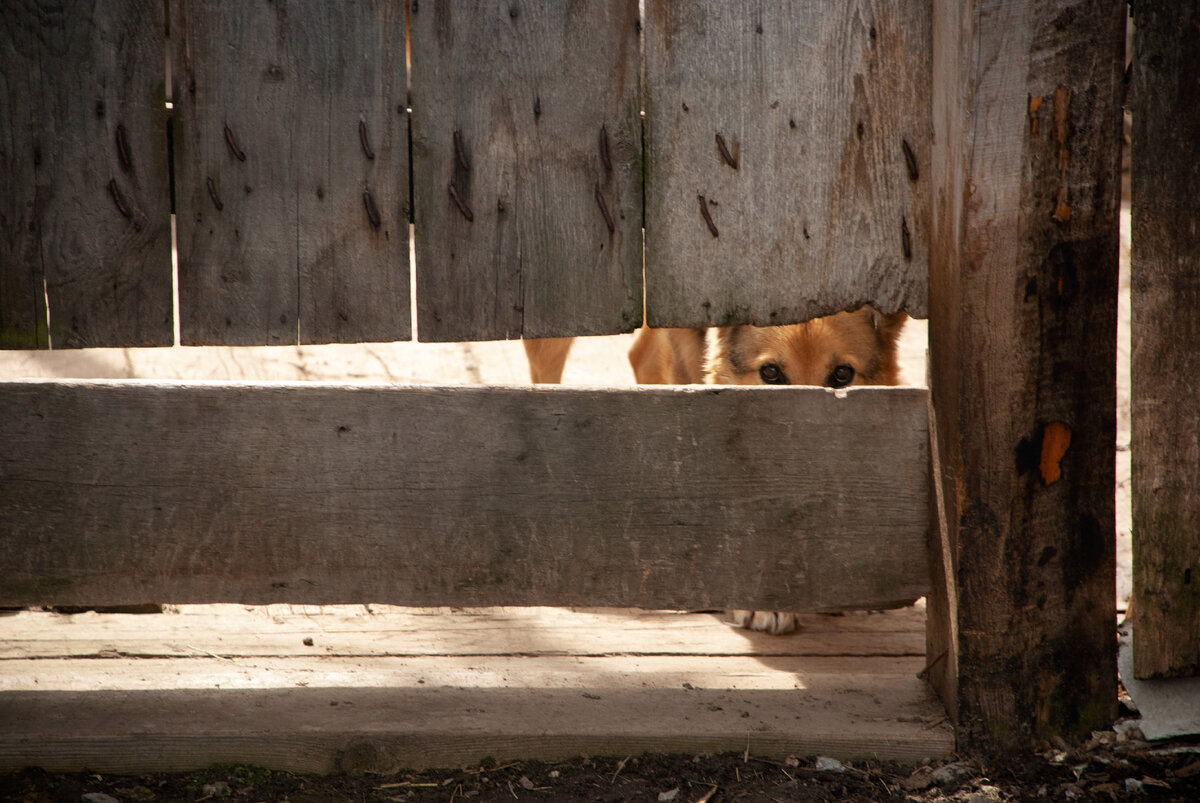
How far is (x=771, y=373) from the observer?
3807 mm

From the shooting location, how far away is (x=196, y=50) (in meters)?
2.17

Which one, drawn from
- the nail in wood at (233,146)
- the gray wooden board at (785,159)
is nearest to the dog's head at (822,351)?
the gray wooden board at (785,159)

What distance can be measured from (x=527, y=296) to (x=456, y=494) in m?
0.52

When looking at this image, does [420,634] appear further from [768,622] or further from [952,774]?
[952,774]

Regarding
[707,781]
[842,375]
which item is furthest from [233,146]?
[842,375]

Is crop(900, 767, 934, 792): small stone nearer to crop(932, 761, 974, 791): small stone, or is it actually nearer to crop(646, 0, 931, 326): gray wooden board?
crop(932, 761, 974, 791): small stone

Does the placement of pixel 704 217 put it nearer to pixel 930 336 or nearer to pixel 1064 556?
pixel 930 336

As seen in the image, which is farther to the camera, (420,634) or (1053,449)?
(420,634)

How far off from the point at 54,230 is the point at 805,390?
1866 millimetres

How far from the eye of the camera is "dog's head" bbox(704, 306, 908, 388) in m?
3.75

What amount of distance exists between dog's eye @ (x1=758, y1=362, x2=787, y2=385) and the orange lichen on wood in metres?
1.71

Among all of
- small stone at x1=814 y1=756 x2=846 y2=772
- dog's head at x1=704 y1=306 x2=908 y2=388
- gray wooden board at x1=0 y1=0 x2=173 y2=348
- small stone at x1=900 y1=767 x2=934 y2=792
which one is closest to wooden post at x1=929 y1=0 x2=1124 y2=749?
small stone at x1=900 y1=767 x2=934 y2=792

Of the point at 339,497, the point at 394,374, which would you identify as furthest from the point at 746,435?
the point at 394,374

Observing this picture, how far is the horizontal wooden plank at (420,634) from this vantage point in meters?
2.84
